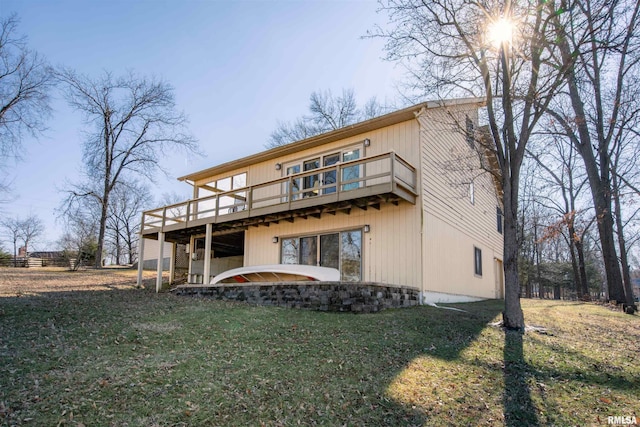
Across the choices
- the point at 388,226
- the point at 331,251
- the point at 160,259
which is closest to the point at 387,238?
the point at 388,226

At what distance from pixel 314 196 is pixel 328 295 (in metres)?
3.39

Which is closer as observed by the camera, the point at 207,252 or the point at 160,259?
the point at 207,252

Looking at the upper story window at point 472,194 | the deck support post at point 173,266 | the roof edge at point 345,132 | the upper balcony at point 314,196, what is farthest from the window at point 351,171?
the deck support post at point 173,266

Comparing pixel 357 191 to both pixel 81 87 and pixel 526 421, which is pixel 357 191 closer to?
pixel 526 421

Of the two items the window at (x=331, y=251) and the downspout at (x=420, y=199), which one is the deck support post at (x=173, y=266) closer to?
the window at (x=331, y=251)

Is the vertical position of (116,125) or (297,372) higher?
(116,125)

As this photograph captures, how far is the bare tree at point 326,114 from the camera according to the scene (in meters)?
29.0

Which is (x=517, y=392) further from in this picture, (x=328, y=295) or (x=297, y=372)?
(x=328, y=295)

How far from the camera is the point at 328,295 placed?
9188mm

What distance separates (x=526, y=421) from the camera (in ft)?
12.8

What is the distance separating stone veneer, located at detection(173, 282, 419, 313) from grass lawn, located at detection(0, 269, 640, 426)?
1174 millimetres

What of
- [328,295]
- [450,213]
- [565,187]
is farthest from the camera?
[565,187]

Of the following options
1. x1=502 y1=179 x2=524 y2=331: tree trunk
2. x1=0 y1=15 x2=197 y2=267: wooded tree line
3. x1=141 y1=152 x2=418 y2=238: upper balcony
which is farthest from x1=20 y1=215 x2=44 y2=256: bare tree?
x1=502 y1=179 x2=524 y2=331: tree trunk

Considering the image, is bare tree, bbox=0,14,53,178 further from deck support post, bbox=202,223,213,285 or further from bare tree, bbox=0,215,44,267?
bare tree, bbox=0,215,44,267
